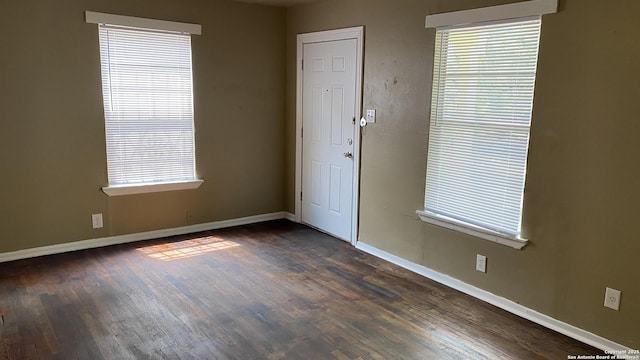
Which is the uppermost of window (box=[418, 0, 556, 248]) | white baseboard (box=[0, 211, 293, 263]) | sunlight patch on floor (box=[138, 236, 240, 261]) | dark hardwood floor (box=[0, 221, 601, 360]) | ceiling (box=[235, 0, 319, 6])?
ceiling (box=[235, 0, 319, 6])

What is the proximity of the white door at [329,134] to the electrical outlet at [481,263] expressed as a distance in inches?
57.4

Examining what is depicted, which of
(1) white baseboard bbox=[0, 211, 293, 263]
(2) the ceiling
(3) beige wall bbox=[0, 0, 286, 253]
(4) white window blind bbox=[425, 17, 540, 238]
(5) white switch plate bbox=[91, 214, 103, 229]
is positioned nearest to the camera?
(4) white window blind bbox=[425, 17, 540, 238]

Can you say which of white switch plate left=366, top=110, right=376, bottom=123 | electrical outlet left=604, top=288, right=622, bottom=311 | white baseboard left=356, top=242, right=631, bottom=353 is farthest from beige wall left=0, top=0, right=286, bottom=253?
electrical outlet left=604, top=288, right=622, bottom=311

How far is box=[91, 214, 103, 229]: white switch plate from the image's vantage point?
4.30 metres

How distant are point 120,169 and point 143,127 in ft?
1.46

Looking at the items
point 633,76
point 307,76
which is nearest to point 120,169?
point 307,76

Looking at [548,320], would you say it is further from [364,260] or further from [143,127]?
[143,127]

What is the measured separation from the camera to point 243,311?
313 centimetres

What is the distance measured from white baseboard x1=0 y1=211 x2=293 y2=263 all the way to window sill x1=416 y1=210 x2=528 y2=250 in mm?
2120

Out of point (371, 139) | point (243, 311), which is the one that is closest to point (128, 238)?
point (243, 311)

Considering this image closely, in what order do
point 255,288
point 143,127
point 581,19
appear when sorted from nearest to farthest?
1. point 581,19
2. point 255,288
3. point 143,127

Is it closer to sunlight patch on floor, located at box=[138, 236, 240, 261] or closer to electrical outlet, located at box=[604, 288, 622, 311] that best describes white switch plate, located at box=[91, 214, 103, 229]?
sunlight patch on floor, located at box=[138, 236, 240, 261]

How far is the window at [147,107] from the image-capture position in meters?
4.20

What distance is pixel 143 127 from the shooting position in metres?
4.43
